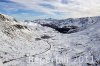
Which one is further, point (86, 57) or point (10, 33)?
point (10, 33)

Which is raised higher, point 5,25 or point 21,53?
point 5,25

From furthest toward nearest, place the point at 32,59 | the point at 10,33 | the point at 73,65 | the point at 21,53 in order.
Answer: the point at 10,33
the point at 21,53
the point at 32,59
the point at 73,65

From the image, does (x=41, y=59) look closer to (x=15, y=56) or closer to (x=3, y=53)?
(x=15, y=56)

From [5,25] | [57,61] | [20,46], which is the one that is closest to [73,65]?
[57,61]

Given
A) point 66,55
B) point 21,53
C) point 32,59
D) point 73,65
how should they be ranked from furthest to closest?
point 21,53 < point 66,55 < point 32,59 < point 73,65

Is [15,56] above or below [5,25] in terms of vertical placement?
below

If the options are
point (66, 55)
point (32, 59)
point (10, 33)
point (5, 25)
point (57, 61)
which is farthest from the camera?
point (5, 25)

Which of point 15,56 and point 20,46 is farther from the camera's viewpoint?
point 20,46

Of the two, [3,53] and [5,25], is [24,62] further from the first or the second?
[5,25]

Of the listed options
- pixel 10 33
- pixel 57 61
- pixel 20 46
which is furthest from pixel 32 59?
pixel 10 33
